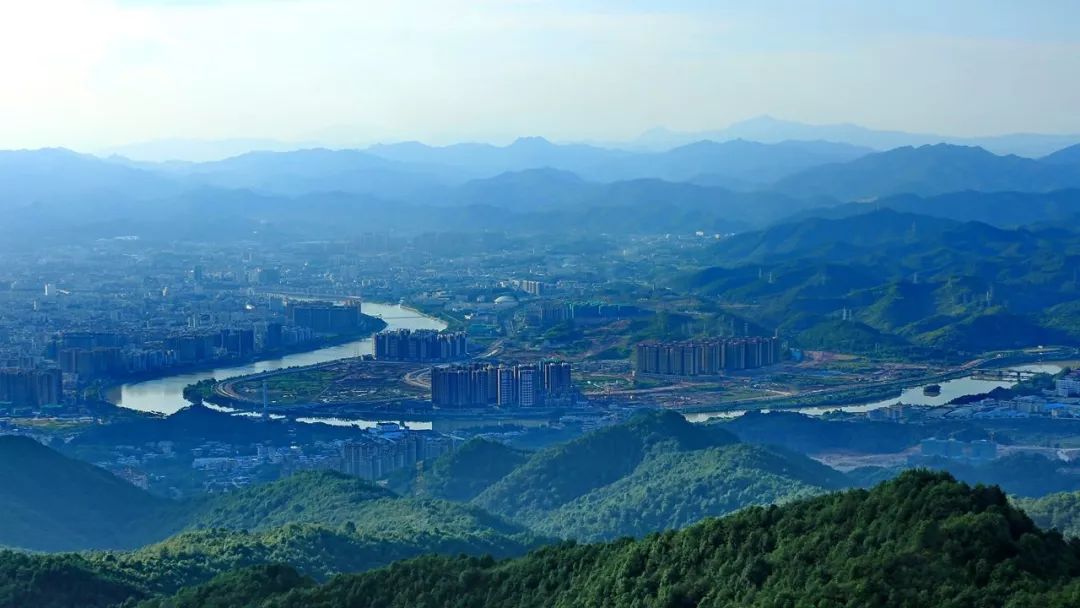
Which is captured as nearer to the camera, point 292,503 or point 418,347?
point 292,503

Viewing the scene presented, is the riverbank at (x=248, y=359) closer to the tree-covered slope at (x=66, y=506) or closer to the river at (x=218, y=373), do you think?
the river at (x=218, y=373)

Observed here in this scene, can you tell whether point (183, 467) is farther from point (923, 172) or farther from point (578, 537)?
point (923, 172)

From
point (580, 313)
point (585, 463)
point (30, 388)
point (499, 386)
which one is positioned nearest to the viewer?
point (585, 463)

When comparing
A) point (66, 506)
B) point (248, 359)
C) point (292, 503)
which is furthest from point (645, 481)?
point (248, 359)

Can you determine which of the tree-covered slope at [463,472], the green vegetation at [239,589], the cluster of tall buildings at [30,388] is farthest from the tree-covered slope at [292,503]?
the cluster of tall buildings at [30,388]

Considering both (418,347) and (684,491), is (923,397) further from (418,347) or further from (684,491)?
(684,491)

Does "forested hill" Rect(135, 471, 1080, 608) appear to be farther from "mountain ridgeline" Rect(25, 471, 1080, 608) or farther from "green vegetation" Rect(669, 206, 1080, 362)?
"green vegetation" Rect(669, 206, 1080, 362)
